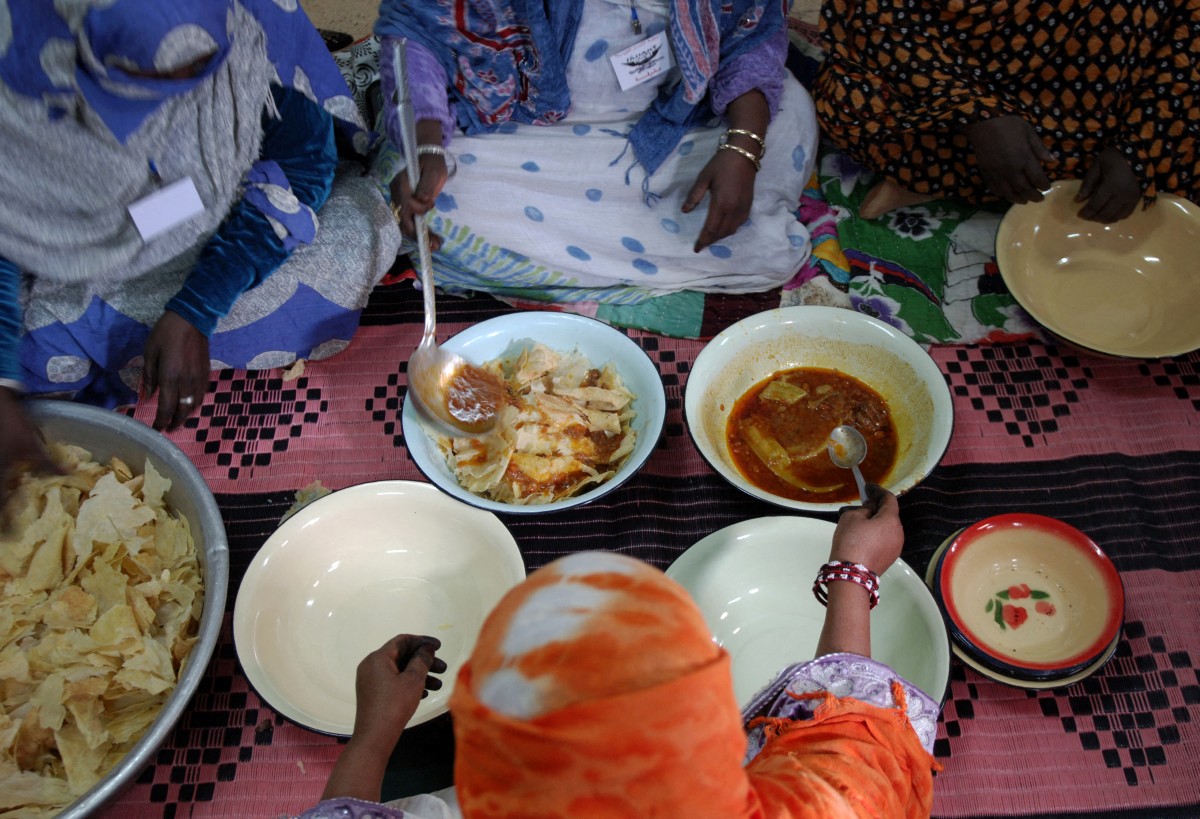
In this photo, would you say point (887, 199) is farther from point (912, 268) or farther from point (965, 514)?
point (965, 514)

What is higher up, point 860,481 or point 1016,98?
point 1016,98

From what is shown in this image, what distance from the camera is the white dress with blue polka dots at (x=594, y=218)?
1.87 m

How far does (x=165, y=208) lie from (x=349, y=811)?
3.76 ft

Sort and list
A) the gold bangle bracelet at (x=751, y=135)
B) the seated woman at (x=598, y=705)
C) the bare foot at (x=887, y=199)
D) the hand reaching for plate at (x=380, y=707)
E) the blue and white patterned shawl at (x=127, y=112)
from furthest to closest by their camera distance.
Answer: the bare foot at (x=887, y=199), the gold bangle bracelet at (x=751, y=135), the blue and white patterned shawl at (x=127, y=112), the hand reaching for plate at (x=380, y=707), the seated woman at (x=598, y=705)

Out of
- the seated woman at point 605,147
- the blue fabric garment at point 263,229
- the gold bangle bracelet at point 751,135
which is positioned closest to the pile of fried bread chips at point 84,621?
the blue fabric garment at point 263,229

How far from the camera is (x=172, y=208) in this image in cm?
150

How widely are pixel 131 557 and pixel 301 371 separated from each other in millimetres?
582

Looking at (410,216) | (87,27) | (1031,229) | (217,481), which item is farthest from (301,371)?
(1031,229)

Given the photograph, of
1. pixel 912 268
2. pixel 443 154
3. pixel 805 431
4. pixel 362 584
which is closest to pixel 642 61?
pixel 443 154

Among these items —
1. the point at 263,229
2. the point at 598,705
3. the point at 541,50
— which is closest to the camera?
the point at 598,705

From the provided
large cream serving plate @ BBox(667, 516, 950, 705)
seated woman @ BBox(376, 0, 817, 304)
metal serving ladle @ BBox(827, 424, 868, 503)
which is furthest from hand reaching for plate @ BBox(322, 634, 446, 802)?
seated woman @ BBox(376, 0, 817, 304)

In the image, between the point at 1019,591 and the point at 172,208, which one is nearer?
the point at 1019,591

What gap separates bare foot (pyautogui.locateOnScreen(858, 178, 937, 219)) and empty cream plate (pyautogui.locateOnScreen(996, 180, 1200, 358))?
0.97 ft

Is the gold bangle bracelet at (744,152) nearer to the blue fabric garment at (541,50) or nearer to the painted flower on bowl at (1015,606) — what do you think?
the blue fabric garment at (541,50)
